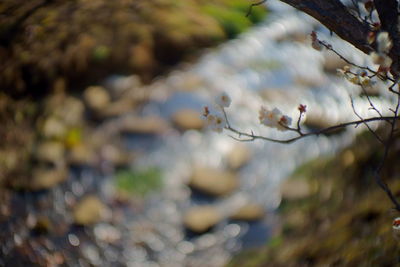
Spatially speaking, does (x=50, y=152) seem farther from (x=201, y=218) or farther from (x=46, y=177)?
(x=201, y=218)

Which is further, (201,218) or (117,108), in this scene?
(117,108)

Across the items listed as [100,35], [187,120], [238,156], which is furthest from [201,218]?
[100,35]

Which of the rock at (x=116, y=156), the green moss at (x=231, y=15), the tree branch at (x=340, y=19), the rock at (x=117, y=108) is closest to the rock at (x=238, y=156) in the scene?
the rock at (x=116, y=156)

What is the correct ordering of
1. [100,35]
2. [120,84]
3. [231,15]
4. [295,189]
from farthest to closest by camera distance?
[231,15] → [100,35] → [120,84] → [295,189]

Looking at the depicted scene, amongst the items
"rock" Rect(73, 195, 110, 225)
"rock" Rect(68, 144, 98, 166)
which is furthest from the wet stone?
"rock" Rect(73, 195, 110, 225)

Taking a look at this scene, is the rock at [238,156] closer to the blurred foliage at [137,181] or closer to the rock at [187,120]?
the rock at [187,120]

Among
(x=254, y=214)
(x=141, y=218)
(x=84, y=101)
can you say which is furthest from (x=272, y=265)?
(x=84, y=101)

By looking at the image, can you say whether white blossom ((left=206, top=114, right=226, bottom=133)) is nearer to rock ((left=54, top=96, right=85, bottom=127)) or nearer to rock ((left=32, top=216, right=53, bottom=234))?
rock ((left=32, top=216, right=53, bottom=234))
